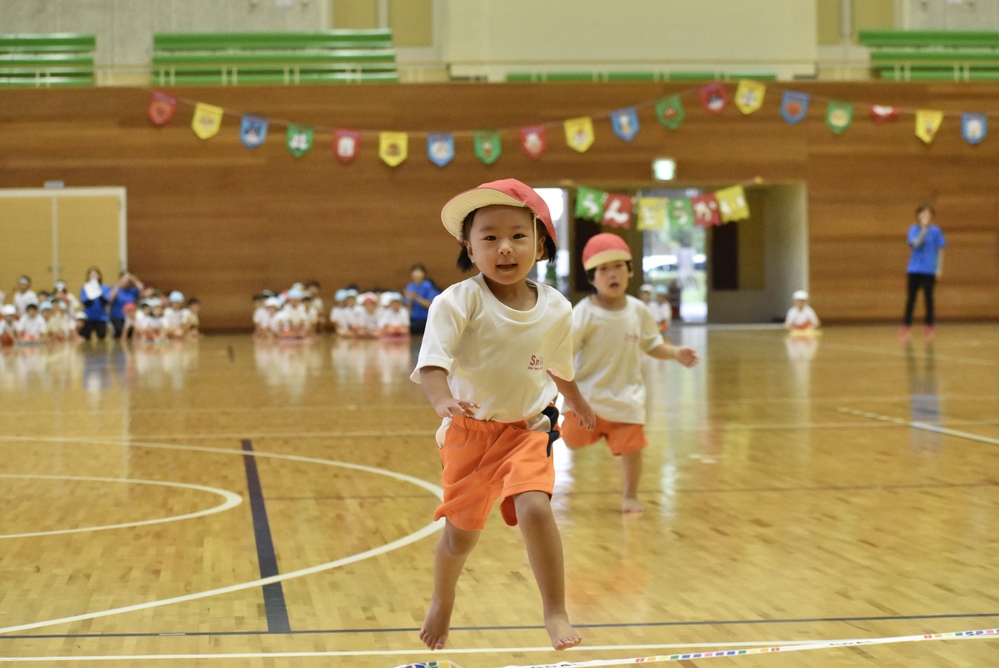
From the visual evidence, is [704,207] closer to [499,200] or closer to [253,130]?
[253,130]

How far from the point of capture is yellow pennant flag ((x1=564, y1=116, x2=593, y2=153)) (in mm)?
19328

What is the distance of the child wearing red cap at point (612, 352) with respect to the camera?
189 inches

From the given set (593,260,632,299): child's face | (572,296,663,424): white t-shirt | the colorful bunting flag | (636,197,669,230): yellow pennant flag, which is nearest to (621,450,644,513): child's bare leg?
(572,296,663,424): white t-shirt

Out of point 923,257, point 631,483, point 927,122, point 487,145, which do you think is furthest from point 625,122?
point 631,483

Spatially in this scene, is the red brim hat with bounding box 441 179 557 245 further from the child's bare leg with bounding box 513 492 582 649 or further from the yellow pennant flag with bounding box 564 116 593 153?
the yellow pennant flag with bounding box 564 116 593 153

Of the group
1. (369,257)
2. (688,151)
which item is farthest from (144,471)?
(688,151)

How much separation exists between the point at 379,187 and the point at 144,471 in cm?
1401

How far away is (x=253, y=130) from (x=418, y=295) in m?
3.59

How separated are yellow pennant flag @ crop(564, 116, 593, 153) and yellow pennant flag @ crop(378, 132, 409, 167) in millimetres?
2506

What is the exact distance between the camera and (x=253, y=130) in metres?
19.0

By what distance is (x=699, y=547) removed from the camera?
3.87 m

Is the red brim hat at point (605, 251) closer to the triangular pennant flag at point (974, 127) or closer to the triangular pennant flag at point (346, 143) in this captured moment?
the triangular pennant flag at point (346, 143)

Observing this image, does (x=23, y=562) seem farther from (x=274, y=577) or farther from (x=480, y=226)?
(x=480, y=226)

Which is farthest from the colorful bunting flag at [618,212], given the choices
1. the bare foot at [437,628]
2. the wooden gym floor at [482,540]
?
the bare foot at [437,628]
